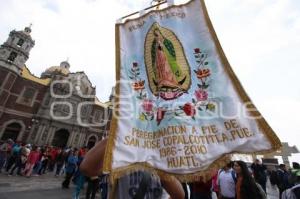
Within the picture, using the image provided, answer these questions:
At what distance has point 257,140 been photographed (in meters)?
1.63

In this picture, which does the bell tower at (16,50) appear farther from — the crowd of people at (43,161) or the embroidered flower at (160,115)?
the embroidered flower at (160,115)

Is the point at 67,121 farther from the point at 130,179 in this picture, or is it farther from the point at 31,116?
the point at 130,179

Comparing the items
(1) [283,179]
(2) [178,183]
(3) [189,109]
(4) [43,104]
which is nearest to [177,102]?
(3) [189,109]

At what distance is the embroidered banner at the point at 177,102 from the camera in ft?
5.49

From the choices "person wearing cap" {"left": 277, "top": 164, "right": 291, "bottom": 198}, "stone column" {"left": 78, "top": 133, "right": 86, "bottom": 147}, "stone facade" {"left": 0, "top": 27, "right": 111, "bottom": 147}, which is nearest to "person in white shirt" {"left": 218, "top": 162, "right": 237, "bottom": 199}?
"person wearing cap" {"left": 277, "top": 164, "right": 291, "bottom": 198}

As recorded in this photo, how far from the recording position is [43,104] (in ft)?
81.4

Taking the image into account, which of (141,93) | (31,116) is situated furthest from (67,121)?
(141,93)

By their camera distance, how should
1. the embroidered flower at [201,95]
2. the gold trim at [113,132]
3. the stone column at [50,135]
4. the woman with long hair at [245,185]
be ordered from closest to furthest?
1. the gold trim at [113,132]
2. the embroidered flower at [201,95]
3. the woman with long hair at [245,185]
4. the stone column at [50,135]

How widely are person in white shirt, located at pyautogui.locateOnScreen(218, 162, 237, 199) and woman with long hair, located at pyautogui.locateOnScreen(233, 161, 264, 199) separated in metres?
0.46

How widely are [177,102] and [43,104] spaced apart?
86.1 ft

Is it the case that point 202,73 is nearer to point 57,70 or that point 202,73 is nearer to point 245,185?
point 245,185

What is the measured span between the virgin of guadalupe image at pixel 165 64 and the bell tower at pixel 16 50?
945 inches

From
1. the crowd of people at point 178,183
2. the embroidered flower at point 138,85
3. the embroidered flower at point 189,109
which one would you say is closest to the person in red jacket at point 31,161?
the crowd of people at point 178,183

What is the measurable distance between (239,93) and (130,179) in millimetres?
1229
